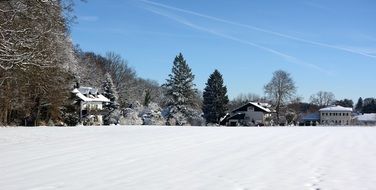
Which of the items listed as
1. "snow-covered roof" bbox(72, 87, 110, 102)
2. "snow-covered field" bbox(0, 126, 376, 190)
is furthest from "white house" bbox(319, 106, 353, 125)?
"snow-covered field" bbox(0, 126, 376, 190)

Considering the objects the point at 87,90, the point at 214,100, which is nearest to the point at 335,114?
the point at 214,100

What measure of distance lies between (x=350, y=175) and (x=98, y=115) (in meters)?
60.0

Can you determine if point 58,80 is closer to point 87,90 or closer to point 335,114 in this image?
point 87,90

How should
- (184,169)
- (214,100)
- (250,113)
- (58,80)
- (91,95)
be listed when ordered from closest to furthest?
(184,169) → (58,80) → (91,95) → (214,100) → (250,113)

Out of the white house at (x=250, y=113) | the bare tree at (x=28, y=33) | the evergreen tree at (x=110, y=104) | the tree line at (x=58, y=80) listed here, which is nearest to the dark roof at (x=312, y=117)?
the tree line at (x=58, y=80)

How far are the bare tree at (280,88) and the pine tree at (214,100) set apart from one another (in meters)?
9.76

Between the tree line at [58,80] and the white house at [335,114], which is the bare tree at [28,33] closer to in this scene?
the tree line at [58,80]

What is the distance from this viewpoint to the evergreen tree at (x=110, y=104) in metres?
69.9

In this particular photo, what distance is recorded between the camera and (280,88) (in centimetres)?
8806

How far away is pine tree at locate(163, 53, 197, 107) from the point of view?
7500 centimetres

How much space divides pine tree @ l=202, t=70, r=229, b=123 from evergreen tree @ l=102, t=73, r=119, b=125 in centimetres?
1601

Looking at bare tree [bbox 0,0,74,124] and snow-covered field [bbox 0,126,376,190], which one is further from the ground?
bare tree [bbox 0,0,74,124]

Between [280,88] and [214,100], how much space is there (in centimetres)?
1385

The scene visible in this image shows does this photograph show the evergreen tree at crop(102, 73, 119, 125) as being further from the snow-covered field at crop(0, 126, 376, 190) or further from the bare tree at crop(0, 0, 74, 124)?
the snow-covered field at crop(0, 126, 376, 190)
